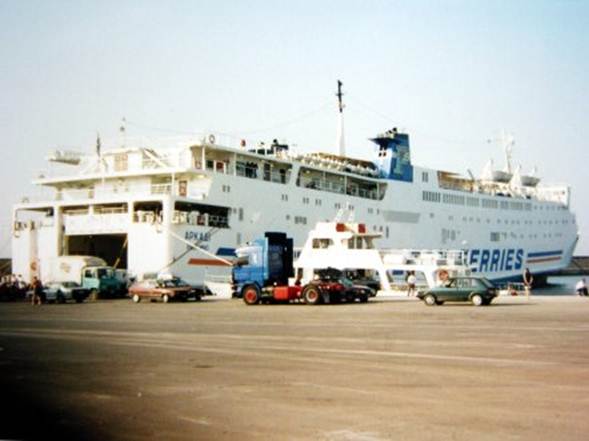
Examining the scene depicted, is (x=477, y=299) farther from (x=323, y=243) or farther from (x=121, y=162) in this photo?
(x=121, y=162)

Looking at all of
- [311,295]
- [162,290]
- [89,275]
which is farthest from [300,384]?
[89,275]

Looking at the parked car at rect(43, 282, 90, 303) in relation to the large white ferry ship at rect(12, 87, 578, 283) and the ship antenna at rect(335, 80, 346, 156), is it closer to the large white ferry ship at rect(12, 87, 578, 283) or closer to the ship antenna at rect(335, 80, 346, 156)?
the large white ferry ship at rect(12, 87, 578, 283)

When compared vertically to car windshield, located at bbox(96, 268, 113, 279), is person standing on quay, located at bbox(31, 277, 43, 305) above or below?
below

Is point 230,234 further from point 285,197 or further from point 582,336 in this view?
point 582,336

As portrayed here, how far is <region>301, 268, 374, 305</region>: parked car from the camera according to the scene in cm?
2966

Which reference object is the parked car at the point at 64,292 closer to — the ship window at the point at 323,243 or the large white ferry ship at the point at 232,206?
the large white ferry ship at the point at 232,206

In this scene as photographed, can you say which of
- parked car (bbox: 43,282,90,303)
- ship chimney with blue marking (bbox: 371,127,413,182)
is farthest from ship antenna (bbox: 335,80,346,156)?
parked car (bbox: 43,282,90,303)

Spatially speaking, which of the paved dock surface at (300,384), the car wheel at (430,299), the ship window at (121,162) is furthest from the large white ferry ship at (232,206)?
the paved dock surface at (300,384)

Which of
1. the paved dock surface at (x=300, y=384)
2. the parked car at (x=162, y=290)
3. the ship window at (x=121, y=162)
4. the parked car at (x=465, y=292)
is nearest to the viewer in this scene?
the paved dock surface at (x=300, y=384)

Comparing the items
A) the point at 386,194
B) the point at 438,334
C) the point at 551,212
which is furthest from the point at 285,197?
the point at 551,212

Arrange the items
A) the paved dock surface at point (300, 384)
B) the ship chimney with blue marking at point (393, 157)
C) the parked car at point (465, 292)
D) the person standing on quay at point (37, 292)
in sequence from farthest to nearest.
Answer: the ship chimney with blue marking at point (393, 157)
the person standing on quay at point (37, 292)
the parked car at point (465, 292)
the paved dock surface at point (300, 384)

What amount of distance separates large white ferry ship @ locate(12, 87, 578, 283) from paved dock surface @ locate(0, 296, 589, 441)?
21.8m

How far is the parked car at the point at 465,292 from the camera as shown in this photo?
2748 cm

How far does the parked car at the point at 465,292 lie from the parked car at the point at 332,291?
3373 millimetres
